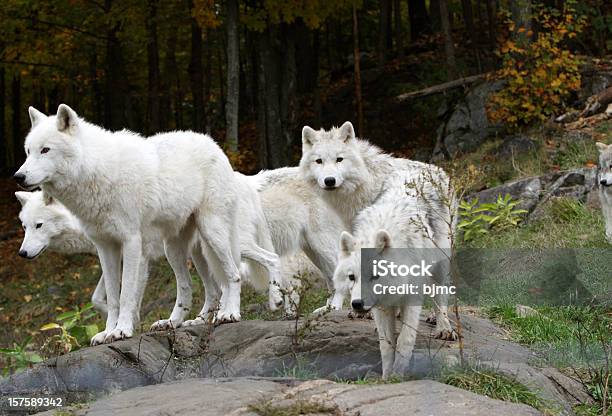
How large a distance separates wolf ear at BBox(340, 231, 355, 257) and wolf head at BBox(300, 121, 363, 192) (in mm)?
2480

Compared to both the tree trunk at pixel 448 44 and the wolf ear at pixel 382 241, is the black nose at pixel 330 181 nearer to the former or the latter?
the wolf ear at pixel 382 241

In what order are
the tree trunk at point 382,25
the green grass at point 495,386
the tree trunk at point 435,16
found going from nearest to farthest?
the green grass at point 495,386 → the tree trunk at point 382,25 → the tree trunk at point 435,16

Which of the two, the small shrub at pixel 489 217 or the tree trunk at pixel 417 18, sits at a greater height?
the tree trunk at pixel 417 18

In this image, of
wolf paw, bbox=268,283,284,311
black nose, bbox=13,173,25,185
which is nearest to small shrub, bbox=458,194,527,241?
wolf paw, bbox=268,283,284,311

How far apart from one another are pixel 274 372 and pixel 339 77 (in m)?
19.9

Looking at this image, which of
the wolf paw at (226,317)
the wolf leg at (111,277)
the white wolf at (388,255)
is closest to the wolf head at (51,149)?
the wolf leg at (111,277)

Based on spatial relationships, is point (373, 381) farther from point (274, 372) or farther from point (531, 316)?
point (531, 316)

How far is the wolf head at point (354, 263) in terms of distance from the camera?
5969 mm

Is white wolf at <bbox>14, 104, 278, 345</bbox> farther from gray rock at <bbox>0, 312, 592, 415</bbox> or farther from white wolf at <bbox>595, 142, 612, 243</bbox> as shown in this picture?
white wolf at <bbox>595, 142, 612, 243</bbox>

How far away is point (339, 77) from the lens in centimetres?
2594

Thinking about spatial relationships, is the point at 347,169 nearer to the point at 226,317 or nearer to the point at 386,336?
the point at 226,317

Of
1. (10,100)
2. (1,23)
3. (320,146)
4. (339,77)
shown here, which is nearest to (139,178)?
(320,146)

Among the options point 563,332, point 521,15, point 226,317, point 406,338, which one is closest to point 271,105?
point 521,15

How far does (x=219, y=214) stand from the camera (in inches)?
325
